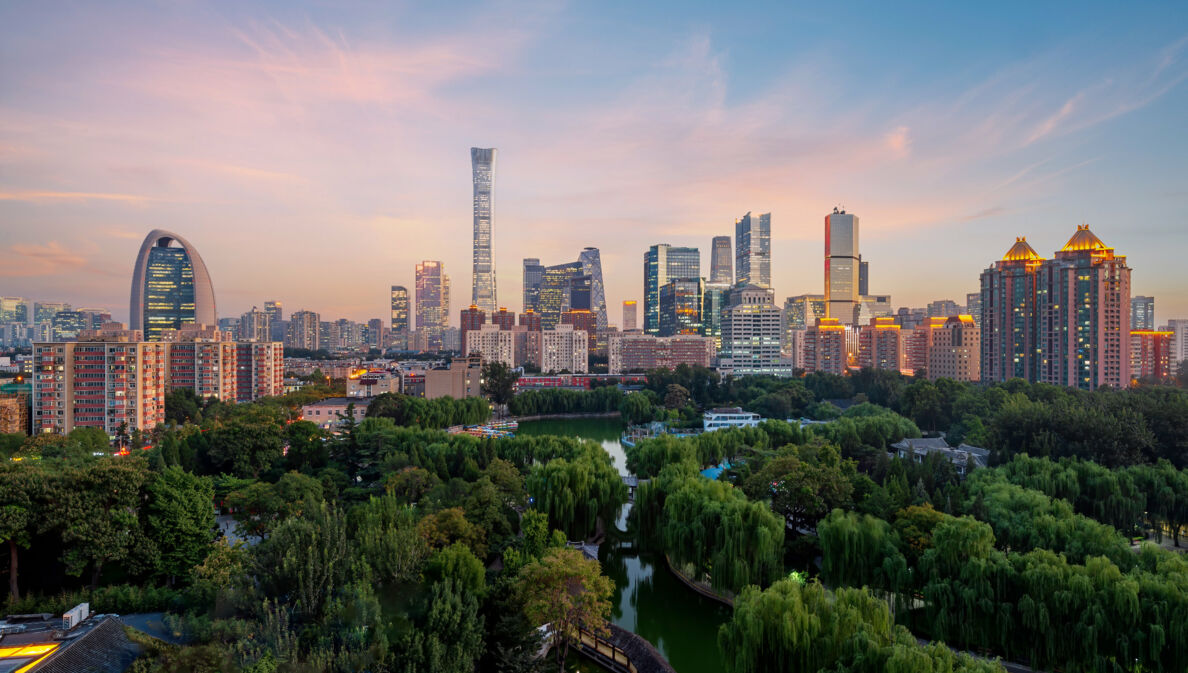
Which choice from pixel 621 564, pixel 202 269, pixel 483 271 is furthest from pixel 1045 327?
pixel 483 271

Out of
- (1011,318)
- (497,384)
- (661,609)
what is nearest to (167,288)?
(497,384)

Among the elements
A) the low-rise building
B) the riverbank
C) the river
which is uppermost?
the low-rise building

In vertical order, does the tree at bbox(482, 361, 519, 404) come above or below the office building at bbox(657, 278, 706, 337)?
below

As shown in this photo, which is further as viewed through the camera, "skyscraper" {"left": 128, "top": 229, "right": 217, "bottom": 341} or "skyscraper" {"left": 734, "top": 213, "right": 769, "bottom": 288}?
"skyscraper" {"left": 734, "top": 213, "right": 769, "bottom": 288}

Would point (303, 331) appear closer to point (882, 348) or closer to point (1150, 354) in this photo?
point (882, 348)

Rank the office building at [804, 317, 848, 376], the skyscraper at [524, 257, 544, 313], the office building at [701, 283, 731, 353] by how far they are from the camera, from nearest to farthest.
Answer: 1. the office building at [804, 317, 848, 376]
2. the office building at [701, 283, 731, 353]
3. the skyscraper at [524, 257, 544, 313]

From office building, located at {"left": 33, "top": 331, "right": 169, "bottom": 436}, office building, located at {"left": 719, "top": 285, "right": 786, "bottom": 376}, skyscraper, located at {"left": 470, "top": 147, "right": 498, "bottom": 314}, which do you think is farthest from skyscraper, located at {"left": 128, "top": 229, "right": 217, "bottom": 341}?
office building, located at {"left": 719, "top": 285, "right": 786, "bottom": 376}

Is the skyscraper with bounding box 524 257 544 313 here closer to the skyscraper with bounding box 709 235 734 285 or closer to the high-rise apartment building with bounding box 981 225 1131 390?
the skyscraper with bounding box 709 235 734 285

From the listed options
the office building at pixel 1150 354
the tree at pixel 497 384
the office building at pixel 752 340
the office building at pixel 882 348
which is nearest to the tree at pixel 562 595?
the tree at pixel 497 384
